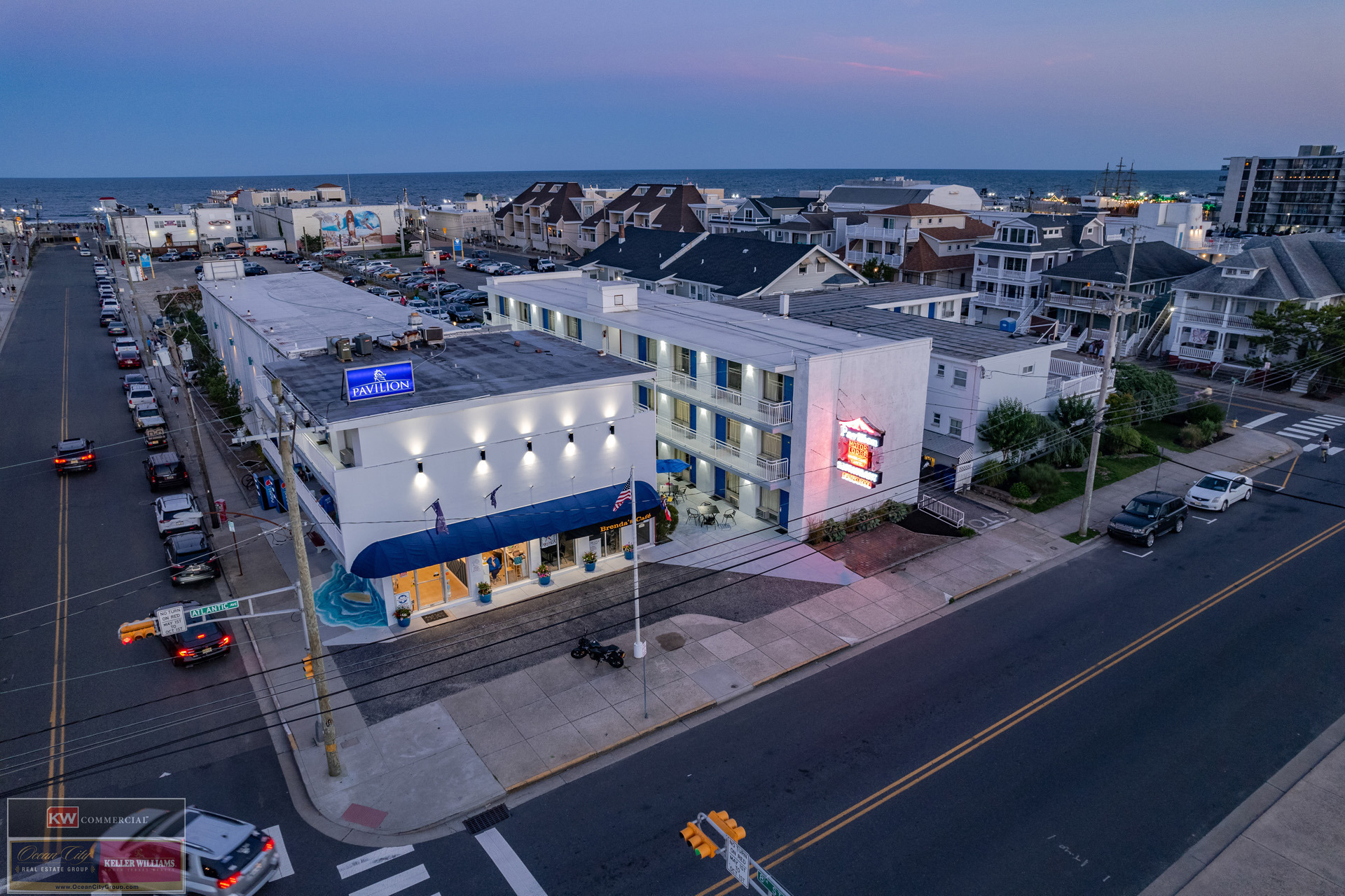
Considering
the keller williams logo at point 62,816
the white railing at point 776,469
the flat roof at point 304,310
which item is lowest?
the keller williams logo at point 62,816

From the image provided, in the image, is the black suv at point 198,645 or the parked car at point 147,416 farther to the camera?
the parked car at point 147,416

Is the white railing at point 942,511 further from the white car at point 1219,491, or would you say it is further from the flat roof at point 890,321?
Result: the white car at point 1219,491

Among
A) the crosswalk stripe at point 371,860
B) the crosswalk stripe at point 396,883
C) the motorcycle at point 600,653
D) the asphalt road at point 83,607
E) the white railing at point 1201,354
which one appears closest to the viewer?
the crosswalk stripe at point 396,883

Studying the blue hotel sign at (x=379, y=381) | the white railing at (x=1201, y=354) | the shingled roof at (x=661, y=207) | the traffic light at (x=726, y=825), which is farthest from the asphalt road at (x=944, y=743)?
the shingled roof at (x=661, y=207)

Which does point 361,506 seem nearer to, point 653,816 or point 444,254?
point 653,816

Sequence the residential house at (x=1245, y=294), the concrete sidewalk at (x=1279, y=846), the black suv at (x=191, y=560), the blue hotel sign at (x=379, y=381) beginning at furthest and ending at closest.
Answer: the residential house at (x=1245, y=294)
the black suv at (x=191, y=560)
the blue hotel sign at (x=379, y=381)
the concrete sidewalk at (x=1279, y=846)

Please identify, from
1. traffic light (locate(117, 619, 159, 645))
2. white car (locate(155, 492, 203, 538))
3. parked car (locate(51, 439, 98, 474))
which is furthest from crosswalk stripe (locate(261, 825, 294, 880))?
parked car (locate(51, 439, 98, 474))
